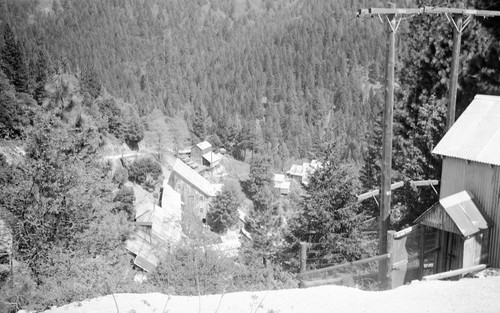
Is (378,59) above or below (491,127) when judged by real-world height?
below

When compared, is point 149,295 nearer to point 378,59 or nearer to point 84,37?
point 378,59

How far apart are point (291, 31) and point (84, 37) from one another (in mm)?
77781

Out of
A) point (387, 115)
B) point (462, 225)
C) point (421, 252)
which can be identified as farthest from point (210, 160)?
point (387, 115)

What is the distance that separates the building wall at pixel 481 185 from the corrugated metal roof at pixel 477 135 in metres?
0.21

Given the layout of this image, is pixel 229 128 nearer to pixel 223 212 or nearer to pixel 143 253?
pixel 223 212

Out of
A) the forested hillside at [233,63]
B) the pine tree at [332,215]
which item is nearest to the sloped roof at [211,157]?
the forested hillside at [233,63]

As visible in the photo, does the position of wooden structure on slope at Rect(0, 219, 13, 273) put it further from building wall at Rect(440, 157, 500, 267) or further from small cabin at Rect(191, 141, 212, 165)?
small cabin at Rect(191, 141, 212, 165)

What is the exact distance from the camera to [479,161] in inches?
412

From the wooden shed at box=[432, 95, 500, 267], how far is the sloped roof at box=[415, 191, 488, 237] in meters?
0.18

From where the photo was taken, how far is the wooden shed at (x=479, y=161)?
10195 mm

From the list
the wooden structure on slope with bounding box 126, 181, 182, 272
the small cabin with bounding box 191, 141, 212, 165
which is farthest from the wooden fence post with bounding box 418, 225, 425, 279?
the small cabin with bounding box 191, 141, 212, 165

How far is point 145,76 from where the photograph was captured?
524ft

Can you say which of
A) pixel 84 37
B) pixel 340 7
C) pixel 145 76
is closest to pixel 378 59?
pixel 340 7

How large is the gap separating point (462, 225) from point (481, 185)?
1.17m
